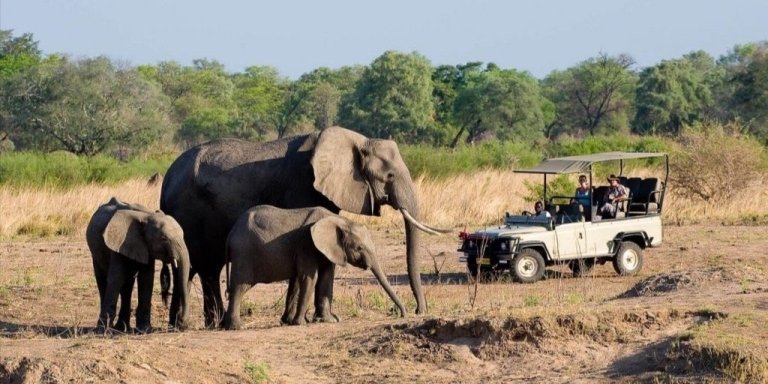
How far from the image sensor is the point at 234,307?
12977 millimetres

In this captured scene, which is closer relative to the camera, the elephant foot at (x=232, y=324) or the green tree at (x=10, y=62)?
the elephant foot at (x=232, y=324)

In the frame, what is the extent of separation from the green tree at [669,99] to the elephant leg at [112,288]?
47.1m

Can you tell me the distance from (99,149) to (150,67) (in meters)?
40.5

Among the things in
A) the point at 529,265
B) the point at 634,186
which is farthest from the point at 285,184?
the point at 634,186

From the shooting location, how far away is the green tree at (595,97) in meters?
68.2

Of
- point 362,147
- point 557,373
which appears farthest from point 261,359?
point 362,147

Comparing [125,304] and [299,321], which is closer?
[299,321]

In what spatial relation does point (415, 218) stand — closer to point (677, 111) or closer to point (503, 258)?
point (503, 258)

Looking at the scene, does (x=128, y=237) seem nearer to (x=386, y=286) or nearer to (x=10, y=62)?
(x=386, y=286)

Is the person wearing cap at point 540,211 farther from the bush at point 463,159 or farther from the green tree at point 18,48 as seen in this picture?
the green tree at point 18,48

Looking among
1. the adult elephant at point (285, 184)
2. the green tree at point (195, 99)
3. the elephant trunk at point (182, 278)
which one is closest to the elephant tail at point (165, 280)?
the adult elephant at point (285, 184)

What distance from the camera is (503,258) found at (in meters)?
17.8

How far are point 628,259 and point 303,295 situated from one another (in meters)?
6.94

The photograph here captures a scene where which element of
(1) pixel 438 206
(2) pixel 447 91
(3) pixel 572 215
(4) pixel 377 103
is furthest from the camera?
(2) pixel 447 91
